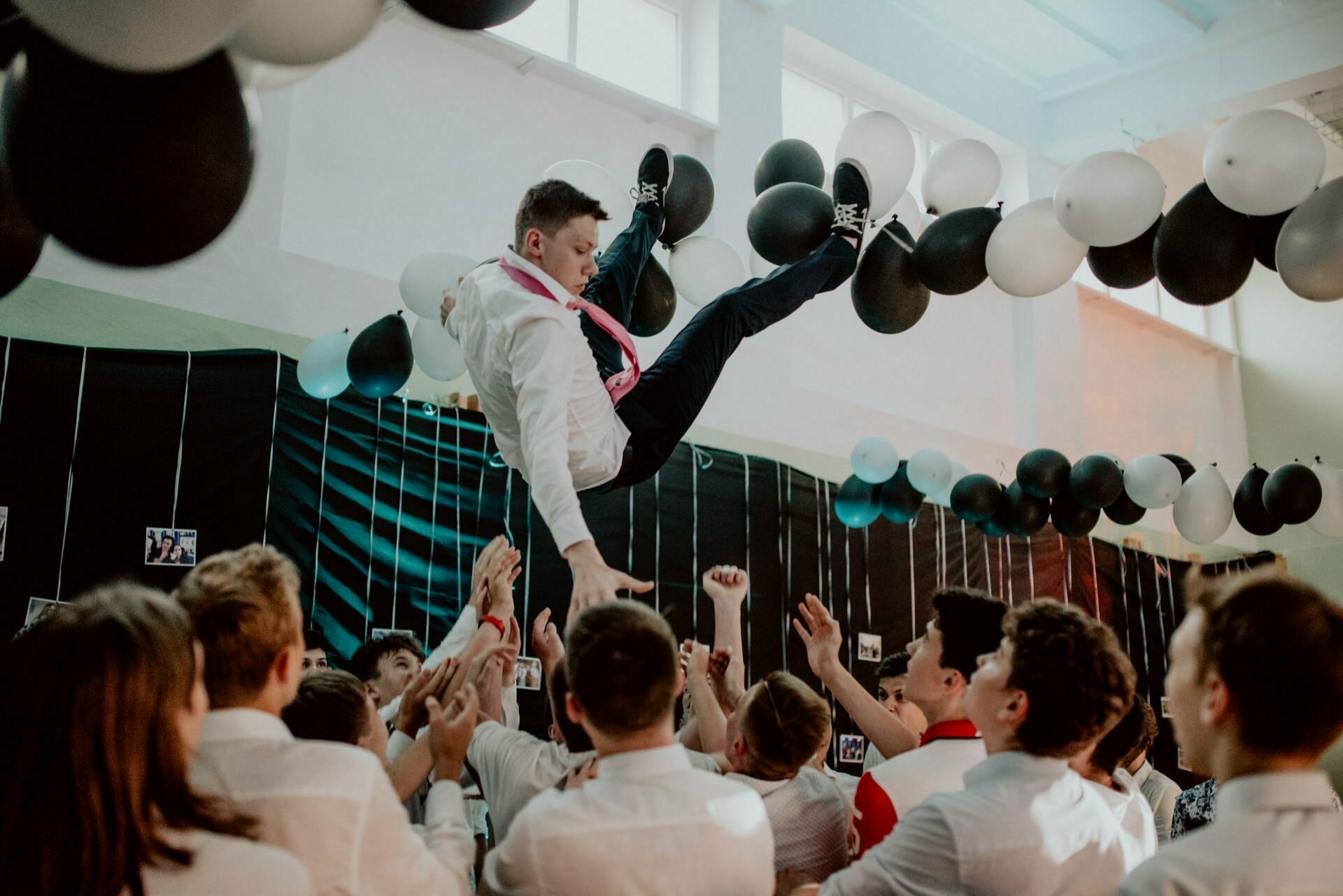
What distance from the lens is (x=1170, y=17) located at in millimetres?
8172

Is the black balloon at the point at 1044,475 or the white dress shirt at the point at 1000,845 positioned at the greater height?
the black balloon at the point at 1044,475

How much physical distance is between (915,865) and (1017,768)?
25 cm

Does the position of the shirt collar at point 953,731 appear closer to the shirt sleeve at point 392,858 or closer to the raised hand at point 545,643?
the raised hand at point 545,643

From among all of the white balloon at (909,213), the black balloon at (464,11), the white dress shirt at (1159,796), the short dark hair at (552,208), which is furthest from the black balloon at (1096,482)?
the black balloon at (464,11)

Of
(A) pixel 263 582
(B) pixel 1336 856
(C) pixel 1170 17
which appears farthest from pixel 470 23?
(C) pixel 1170 17

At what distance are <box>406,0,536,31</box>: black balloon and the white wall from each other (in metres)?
2.05

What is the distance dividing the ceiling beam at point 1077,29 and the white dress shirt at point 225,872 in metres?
8.48

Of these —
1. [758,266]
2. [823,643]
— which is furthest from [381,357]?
[823,643]

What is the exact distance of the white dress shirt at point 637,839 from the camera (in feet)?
5.33

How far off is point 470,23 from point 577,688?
1.30 m

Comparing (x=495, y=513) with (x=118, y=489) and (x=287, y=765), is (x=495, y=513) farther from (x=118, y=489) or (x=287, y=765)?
(x=287, y=765)

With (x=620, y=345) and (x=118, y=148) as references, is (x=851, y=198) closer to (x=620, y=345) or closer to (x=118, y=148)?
(x=620, y=345)

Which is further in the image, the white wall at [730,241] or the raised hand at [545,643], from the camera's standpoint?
the white wall at [730,241]

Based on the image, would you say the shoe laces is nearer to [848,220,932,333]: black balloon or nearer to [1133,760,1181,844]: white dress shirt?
[848,220,932,333]: black balloon
